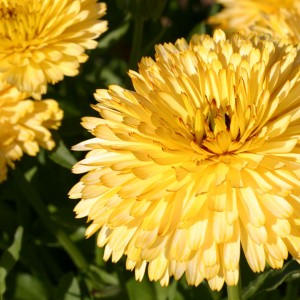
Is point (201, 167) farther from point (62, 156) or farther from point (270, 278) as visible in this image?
point (62, 156)

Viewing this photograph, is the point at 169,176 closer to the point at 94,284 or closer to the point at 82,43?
the point at 82,43

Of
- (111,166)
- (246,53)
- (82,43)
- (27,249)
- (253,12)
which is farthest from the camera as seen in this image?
(253,12)

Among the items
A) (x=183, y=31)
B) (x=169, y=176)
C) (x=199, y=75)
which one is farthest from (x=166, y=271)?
(x=183, y=31)

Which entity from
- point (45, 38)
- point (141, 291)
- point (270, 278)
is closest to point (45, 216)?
point (141, 291)

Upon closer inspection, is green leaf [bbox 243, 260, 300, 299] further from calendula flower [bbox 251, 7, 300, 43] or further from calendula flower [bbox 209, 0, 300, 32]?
calendula flower [bbox 209, 0, 300, 32]

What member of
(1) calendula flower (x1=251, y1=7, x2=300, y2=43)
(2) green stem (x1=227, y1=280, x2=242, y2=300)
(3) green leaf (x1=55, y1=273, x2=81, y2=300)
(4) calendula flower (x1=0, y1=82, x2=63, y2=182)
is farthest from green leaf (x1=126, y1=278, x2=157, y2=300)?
(1) calendula flower (x1=251, y1=7, x2=300, y2=43)

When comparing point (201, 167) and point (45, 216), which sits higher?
point (201, 167)
